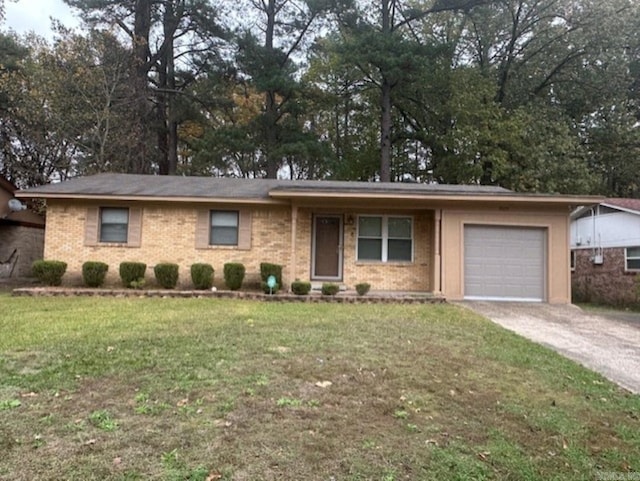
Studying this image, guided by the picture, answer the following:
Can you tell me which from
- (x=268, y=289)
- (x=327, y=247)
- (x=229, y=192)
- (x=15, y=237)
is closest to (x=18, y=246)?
(x=15, y=237)

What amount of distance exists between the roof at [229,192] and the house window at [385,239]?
891 mm

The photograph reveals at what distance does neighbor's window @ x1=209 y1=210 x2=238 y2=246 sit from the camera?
11.9 m

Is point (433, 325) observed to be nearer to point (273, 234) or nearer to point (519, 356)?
point (519, 356)

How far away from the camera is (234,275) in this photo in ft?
36.1

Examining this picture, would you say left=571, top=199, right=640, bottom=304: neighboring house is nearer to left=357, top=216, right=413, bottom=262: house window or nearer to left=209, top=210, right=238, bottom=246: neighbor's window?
left=357, top=216, right=413, bottom=262: house window

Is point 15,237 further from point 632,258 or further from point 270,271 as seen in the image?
point 632,258

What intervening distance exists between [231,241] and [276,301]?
276 centimetres

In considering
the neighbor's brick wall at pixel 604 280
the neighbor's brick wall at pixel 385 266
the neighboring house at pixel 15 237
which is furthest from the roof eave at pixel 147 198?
the neighbor's brick wall at pixel 604 280

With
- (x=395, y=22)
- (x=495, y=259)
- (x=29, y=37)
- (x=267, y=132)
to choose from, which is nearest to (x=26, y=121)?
(x=29, y=37)

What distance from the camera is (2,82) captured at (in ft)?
57.3

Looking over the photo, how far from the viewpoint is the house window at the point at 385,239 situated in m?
11.9

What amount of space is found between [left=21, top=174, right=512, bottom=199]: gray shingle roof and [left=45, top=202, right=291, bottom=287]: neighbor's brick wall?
0.47 meters

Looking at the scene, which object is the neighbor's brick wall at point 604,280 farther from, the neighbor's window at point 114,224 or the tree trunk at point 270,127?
the neighbor's window at point 114,224

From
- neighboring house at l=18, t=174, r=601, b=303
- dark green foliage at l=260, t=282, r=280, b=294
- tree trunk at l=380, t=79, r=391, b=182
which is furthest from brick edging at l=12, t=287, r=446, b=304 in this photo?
tree trunk at l=380, t=79, r=391, b=182
